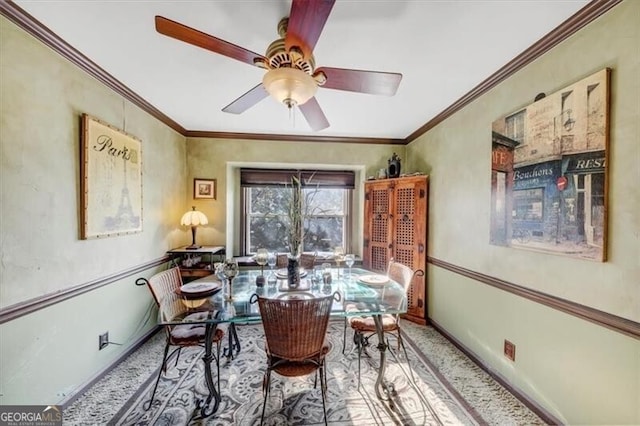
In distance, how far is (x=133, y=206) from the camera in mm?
2629

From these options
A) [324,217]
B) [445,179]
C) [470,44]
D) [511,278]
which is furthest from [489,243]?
[324,217]

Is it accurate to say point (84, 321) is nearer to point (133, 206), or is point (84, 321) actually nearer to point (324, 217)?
point (133, 206)

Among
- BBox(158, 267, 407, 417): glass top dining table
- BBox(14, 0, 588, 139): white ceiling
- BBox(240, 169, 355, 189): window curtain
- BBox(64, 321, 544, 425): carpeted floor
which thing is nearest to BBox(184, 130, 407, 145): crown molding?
BBox(240, 169, 355, 189): window curtain

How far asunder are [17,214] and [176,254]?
1.81 metres

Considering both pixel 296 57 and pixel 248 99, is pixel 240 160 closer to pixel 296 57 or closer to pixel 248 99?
pixel 248 99

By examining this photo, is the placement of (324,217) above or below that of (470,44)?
below

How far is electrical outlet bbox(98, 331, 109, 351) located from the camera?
223cm

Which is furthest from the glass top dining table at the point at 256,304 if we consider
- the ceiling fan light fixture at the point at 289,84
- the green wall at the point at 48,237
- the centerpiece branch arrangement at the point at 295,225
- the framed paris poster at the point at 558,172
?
the ceiling fan light fixture at the point at 289,84

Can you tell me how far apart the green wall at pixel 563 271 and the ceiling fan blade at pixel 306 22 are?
154cm

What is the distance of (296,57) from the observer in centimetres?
144

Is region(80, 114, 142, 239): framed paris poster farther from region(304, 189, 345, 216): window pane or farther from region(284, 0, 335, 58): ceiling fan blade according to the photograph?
region(304, 189, 345, 216): window pane

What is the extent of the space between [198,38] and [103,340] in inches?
98.3

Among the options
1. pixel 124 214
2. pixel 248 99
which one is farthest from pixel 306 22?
pixel 124 214

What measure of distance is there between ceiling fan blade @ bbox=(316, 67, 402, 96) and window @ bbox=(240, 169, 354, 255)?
2333 millimetres
